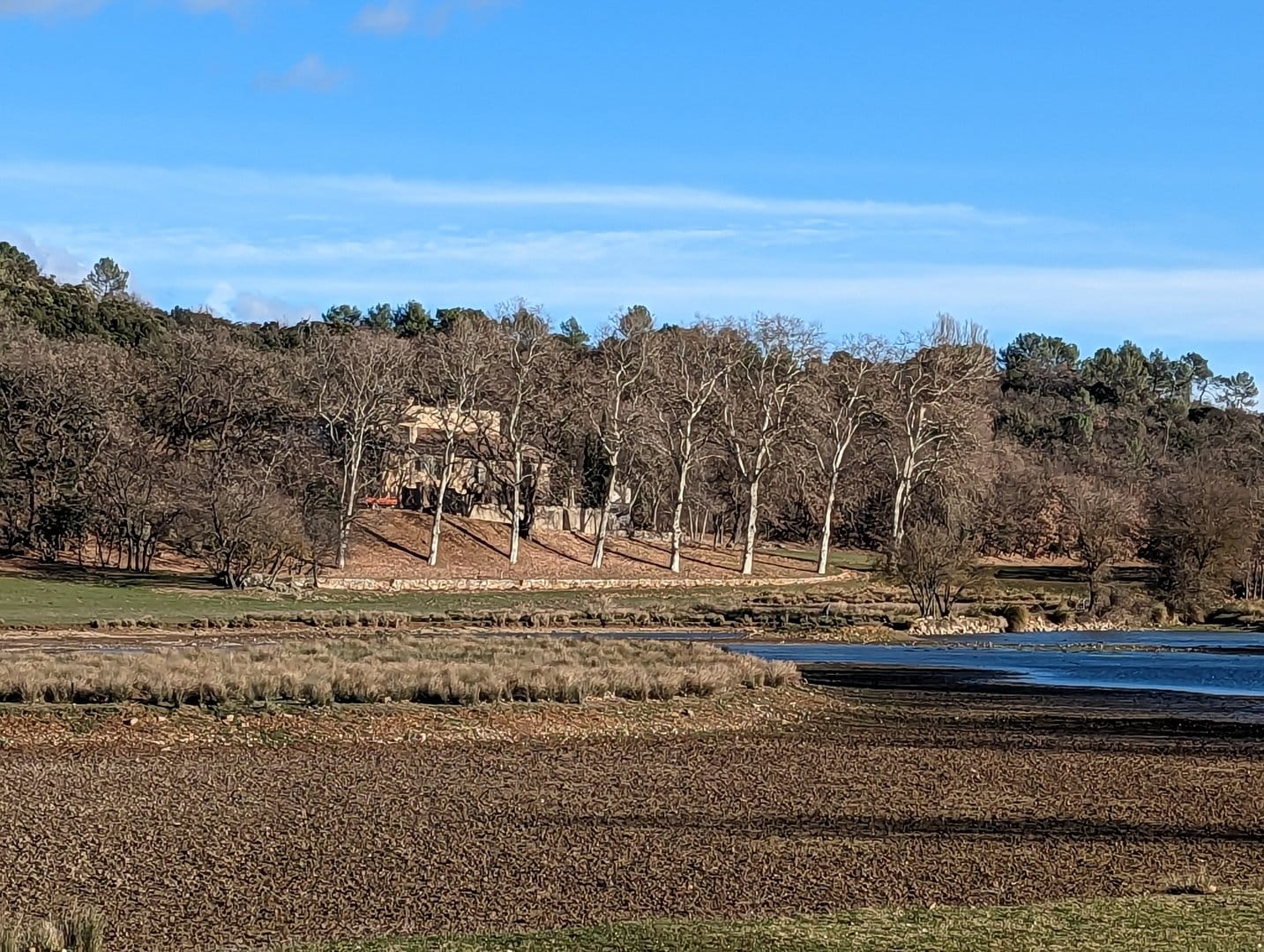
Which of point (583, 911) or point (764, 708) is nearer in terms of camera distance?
point (583, 911)

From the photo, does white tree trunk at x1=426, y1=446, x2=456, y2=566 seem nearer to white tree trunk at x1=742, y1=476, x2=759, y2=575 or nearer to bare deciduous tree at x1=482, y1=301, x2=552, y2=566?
bare deciduous tree at x1=482, y1=301, x2=552, y2=566

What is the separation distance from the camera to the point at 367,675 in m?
26.4

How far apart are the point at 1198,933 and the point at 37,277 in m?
138

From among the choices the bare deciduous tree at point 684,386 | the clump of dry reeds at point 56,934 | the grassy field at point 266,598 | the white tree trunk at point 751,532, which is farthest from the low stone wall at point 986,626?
the clump of dry reeds at point 56,934

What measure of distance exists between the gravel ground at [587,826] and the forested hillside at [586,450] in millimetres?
36389

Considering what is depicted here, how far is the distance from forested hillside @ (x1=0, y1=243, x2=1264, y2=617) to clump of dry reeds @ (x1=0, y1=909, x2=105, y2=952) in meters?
48.7

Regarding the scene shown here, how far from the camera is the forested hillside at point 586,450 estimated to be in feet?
225

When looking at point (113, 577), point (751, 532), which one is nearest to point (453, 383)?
point (751, 532)

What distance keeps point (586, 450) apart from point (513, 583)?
1836cm

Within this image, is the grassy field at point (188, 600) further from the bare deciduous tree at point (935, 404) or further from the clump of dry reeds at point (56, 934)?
the clump of dry reeds at point (56, 934)

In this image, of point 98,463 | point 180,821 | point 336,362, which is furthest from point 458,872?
point 336,362

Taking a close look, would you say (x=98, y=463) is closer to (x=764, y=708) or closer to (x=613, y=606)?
(x=613, y=606)

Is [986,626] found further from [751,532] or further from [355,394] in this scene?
[355,394]

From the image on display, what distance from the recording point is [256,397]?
80.0 metres
